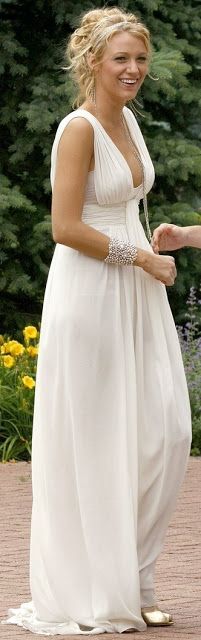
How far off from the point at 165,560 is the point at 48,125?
538cm

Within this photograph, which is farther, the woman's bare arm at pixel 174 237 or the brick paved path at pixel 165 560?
the woman's bare arm at pixel 174 237

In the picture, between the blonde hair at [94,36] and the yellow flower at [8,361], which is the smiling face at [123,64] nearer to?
the blonde hair at [94,36]

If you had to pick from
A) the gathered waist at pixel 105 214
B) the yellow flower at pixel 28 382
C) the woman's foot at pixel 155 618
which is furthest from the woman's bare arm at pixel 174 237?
the yellow flower at pixel 28 382

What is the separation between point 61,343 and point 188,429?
0.51m

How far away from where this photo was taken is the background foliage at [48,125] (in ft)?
38.9

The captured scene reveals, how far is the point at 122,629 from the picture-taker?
17.8ft

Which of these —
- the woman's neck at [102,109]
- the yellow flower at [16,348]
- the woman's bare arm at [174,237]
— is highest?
the woman's neck at [102,109]

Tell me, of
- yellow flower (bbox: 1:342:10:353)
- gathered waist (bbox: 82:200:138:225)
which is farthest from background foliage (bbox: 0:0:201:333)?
gathered waist (bbox: 82:200:138:225)

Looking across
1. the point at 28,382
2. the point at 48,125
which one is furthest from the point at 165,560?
the point at 48,125

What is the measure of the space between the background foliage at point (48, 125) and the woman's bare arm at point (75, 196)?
6040mm

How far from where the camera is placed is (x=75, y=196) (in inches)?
212

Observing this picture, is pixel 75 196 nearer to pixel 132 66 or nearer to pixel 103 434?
pixel 132 66

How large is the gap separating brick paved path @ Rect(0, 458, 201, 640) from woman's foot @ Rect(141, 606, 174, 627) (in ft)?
0.08

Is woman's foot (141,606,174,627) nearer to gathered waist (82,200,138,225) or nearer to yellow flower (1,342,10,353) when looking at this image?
gathered waist (82,200,138,225)
